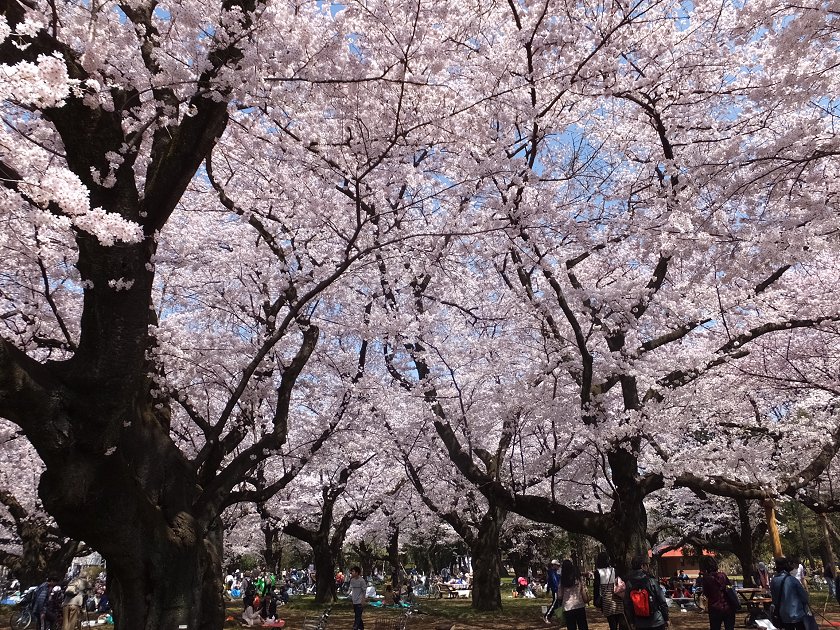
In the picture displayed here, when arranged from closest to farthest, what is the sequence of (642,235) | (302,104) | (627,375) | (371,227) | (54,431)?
(54,431) < (302,104) < (371,227) < (642,235) < (627,375)

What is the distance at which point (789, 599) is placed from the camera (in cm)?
695

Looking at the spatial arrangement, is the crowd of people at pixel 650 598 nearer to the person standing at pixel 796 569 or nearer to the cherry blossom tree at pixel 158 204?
the person standing at pixel 796 569

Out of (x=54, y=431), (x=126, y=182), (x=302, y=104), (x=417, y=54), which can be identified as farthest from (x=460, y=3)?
(x=54, y=431)

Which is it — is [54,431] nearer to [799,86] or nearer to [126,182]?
[126,182]

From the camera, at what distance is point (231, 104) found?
6.28m

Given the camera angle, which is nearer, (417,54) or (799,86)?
(799,86)

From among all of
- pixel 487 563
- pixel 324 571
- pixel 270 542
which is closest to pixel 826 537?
pixel 487 563

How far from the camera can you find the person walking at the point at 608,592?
820cm

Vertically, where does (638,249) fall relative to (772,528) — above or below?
above

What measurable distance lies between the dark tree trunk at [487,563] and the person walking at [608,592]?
862 centimetres

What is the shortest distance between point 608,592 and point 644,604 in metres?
2.21

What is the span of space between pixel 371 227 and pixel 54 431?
15.2ft

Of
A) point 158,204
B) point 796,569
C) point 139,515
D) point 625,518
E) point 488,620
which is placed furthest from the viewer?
point 488,620

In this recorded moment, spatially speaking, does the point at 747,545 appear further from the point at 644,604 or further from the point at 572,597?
the point at 644,604
